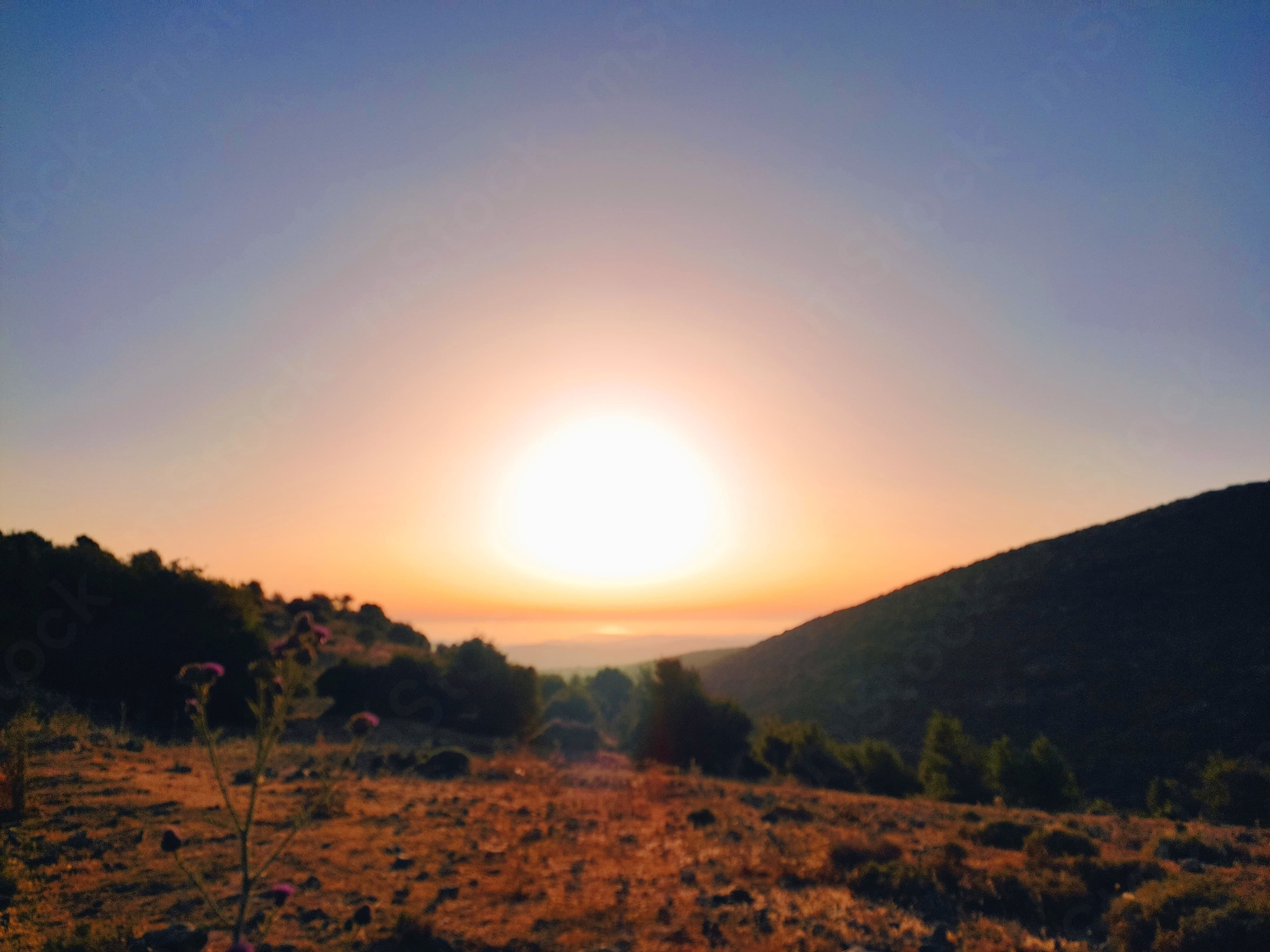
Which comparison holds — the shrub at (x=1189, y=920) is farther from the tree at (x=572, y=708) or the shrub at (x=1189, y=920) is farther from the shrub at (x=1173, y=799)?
the tree at (x=572, y=708)

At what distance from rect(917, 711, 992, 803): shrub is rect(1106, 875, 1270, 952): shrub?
25843mm

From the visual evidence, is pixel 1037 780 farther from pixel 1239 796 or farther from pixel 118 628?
pixel 118 628

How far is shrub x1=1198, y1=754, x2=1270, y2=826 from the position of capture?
70.5ft

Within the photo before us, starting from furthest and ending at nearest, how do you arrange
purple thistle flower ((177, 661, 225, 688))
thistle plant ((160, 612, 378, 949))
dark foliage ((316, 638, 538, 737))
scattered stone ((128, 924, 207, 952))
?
dark foliage ((316, 638, 538, 737))
scattered stone ((128, 924, 207, 952))
purple thistle flower ((177, 661, 225, 688))
thistle plant ((160, 612, 378, 949))

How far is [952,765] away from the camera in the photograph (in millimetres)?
34375

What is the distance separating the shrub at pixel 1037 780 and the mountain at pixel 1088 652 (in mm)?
12865

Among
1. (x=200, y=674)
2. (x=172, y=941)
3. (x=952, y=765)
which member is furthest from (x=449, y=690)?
(x=200, y=674)

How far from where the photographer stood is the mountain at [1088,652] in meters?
42.7

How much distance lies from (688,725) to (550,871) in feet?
119

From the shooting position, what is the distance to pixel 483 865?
9367mm

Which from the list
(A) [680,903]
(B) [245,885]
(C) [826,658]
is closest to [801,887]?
(A) [680,903]

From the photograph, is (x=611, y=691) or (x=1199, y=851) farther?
(x=611, y=691)

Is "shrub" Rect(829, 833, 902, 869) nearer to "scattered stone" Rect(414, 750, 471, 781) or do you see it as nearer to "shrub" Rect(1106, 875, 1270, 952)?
"shrub" Rect(1106, 875, 1270, 952)

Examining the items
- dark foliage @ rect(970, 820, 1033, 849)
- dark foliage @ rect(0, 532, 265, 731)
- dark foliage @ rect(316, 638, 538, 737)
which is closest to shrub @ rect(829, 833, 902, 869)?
dark foliage @ rect(970, 820, 1033, 849)
